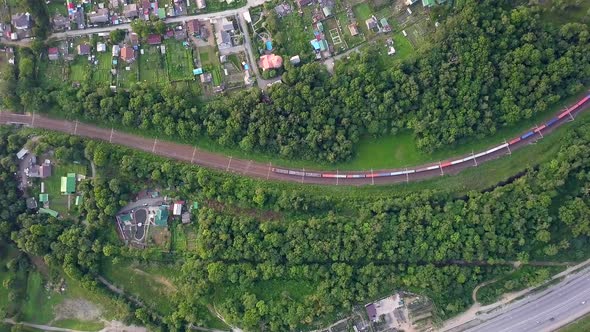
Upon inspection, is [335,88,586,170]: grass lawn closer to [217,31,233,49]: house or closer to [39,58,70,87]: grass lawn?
[217,31,233,49]: house

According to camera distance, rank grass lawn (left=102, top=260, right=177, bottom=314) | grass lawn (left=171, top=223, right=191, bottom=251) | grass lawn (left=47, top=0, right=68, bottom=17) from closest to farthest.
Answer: grass lawn (left=102, top=260, right=177, bottom=314), grass lawn (left=171, top=223, right=191, bottom=251), grass lawn (left=47, top=0, right=68, bottom=17)

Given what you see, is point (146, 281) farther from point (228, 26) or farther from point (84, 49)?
point (228, 26)

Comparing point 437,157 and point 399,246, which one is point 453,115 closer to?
point 437,157

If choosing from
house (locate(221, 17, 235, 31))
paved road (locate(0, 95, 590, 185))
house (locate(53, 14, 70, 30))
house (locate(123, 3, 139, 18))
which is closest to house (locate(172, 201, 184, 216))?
paved road (locate(0, 95, 590, 185))

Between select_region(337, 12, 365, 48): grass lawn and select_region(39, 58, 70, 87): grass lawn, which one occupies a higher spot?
select_region(39, 58, 70, 87): grass lawn

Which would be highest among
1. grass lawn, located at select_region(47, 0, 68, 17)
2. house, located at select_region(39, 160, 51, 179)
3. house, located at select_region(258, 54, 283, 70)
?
grass lawn, located at select_region(47, 0, 68, 17)

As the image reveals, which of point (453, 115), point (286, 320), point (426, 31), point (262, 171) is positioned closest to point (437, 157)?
point (453, 115)
